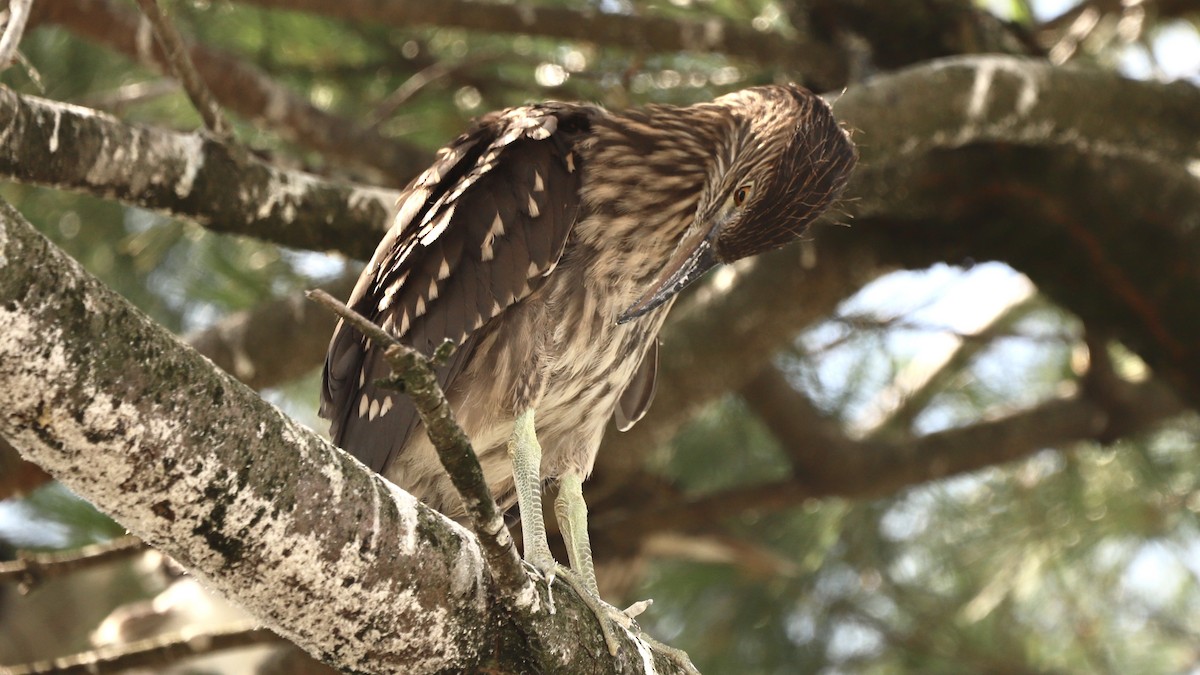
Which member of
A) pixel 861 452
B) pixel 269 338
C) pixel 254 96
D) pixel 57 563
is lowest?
pixel 861 452

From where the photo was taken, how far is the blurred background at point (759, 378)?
4.09 m

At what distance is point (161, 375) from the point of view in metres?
1.51

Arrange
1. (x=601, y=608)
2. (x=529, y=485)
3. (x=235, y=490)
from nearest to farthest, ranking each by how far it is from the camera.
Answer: (x=235, y=490)
(x=601, y=608)
(x=529, y=485)

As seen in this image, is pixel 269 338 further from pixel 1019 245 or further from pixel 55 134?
pixel 1019 245

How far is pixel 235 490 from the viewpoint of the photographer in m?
1.59

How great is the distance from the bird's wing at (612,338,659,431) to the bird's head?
1.75 ft

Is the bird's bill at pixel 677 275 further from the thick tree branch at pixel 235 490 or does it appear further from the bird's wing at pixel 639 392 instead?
the thick tree branch at pixel 235 490

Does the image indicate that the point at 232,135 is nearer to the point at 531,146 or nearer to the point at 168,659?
the point at 531,146

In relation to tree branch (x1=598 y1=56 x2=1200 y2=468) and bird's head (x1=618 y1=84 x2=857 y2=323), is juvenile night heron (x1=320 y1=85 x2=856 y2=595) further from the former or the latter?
tree branch (x1=598 y1=56 x2=1200 y2=468)

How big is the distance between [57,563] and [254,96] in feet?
4.70

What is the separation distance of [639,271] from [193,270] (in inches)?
123

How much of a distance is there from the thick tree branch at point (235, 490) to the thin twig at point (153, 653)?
1398 mm

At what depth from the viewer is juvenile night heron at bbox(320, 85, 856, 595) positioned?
274 cm

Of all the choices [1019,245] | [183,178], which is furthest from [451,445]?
[1019,245]
